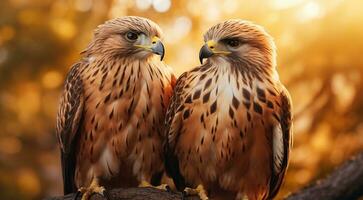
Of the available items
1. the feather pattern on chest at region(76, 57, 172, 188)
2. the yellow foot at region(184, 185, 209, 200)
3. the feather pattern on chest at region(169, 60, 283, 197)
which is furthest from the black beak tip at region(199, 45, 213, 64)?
the yellow foot at region(184, 185, 209, 200)

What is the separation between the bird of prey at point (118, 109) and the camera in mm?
5699

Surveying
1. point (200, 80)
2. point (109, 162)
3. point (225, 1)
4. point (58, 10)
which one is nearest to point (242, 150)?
point (200, 80)

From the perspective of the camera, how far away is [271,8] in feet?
30.8

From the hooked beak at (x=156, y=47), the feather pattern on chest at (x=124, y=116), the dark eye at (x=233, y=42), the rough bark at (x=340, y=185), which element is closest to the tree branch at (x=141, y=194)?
the feather pattern on chest at (x=124, y=116)

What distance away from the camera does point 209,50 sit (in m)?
5.46

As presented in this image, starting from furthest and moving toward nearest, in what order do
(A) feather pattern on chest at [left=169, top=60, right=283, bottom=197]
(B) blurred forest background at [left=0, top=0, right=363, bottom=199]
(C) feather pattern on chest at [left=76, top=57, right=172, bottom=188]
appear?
(B) blurred forest background at [left=0, top=0, right=363, bottom=199] < (C) feather pattern on chest at [left=76, top=57, right=172, bottom=188] < (A) feather pattern on chest at [left=169, top=60, right=283, bottom=197]

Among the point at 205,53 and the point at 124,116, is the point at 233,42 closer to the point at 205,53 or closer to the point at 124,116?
the point at 205,53

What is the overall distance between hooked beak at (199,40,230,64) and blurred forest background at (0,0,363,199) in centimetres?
337

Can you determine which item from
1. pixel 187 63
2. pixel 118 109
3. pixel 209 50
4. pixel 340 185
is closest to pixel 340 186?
pixel 340 185

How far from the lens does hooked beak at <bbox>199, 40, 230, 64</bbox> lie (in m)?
5.45

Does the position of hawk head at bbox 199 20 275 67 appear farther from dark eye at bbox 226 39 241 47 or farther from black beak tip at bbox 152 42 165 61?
black beak tip at bbox 152 42 165 61

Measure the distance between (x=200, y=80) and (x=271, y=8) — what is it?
403 centimetres

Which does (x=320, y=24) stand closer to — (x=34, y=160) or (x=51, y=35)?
(x=51, y=35)

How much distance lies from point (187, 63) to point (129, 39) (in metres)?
4.22
